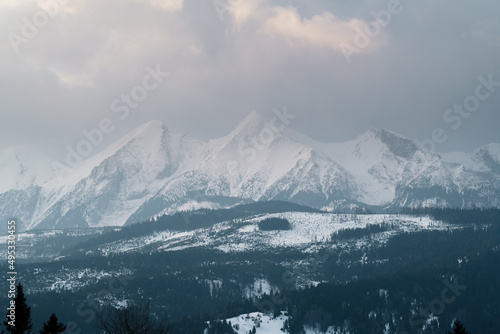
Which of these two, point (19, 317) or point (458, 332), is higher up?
point (19, 317)

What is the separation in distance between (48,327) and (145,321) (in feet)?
48.6

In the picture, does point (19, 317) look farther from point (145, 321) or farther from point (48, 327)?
point (145, 321)

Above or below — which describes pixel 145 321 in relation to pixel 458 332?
above

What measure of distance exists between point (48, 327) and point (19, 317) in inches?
183

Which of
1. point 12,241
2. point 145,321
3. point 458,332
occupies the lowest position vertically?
point 458,332

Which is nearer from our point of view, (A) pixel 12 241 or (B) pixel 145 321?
(B) pixel 145 321

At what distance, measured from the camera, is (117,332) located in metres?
100

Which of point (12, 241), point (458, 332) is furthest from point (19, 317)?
point (458, 332)

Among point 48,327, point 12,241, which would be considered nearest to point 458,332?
point 48,327

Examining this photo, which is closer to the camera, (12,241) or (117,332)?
(117,332)

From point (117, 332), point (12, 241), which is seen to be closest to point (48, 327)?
point (117, 332)

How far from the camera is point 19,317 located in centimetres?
10425

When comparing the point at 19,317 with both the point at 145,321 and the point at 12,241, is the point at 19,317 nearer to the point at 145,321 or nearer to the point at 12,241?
the point at 145,321

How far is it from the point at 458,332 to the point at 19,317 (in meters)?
66.9
